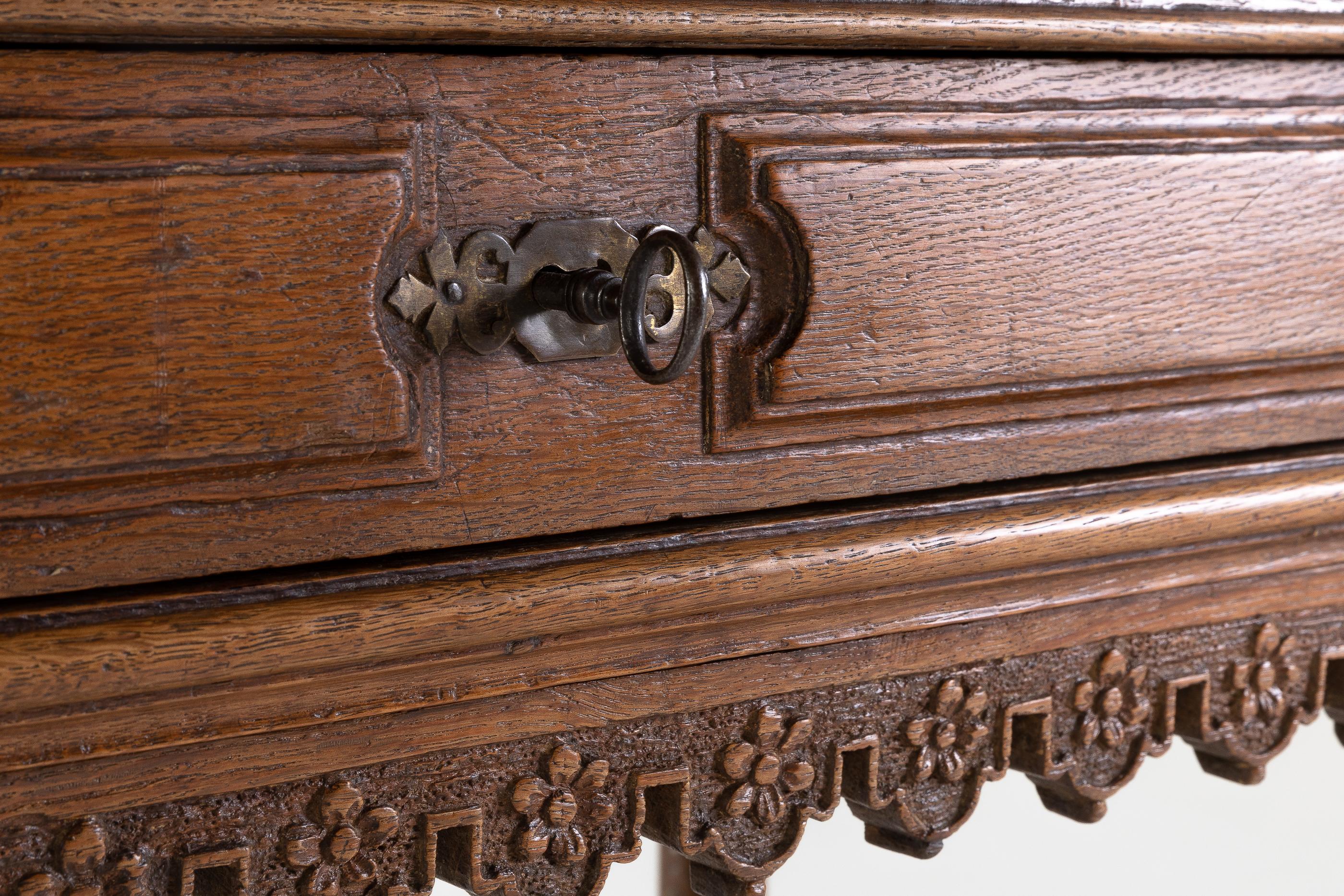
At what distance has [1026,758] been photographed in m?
0.49

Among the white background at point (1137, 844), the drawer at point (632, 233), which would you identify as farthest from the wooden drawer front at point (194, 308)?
the white background at point (1137, 844)

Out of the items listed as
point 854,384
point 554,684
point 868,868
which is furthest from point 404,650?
point 868,868

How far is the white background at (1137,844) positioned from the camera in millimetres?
862

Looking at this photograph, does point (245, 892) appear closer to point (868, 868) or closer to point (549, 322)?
point (549, 322)

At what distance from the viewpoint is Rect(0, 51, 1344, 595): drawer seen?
32 cm

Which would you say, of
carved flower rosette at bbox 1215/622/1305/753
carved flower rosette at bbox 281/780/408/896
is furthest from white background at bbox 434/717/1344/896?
carved flower rosette at bbox 281/780/408/896

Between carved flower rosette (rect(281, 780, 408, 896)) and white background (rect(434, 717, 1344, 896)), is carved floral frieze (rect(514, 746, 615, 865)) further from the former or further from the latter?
white background (rect(434, 717, 1344, 896))

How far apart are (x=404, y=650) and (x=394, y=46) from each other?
16 cm

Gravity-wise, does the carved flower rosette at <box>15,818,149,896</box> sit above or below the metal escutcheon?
below

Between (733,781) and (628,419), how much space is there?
0.13 m

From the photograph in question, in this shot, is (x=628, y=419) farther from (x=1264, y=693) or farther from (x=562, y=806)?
(x=1264, y=693)

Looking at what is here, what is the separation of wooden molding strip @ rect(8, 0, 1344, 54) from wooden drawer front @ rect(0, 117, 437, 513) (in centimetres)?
2

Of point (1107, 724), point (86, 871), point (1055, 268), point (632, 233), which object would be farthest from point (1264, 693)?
point (86, 871)

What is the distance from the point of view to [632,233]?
381 mm
